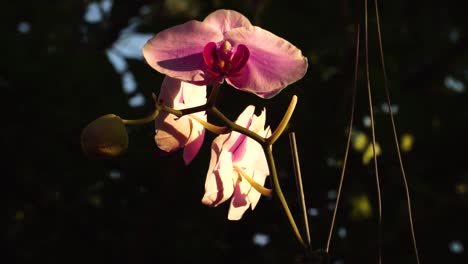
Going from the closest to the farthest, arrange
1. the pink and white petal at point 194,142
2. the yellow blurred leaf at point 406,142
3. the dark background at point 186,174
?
the pink and white petal at point 194,142
the dark background at point 186,174
the yellow blurred leaf at point 406,142

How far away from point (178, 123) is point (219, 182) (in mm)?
59

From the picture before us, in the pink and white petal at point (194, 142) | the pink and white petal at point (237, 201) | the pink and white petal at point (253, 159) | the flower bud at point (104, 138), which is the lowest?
the pink and white petal at point (237, 201)

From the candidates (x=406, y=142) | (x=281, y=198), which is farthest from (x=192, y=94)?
(x=406, y=142)

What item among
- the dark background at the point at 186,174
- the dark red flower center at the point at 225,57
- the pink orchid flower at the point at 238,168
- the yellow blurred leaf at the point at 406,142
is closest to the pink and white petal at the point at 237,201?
the pink orchid flower at the point at 238,168

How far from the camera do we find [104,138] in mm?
521

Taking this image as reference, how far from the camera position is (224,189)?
61cm

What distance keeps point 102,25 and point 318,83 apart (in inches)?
22.5

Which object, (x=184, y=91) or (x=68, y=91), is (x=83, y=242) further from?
(x=184, y=91)

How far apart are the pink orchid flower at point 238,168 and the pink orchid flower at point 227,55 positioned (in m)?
0.04

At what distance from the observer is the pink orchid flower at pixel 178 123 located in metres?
0.60

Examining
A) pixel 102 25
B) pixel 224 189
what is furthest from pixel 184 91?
pixel 102 25

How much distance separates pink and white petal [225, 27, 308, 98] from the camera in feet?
1.92

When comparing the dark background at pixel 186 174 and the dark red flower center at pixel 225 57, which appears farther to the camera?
the dark background at pixel 186 174

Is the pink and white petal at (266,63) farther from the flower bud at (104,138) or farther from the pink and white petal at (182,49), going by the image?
the flower bud at (104,138)
